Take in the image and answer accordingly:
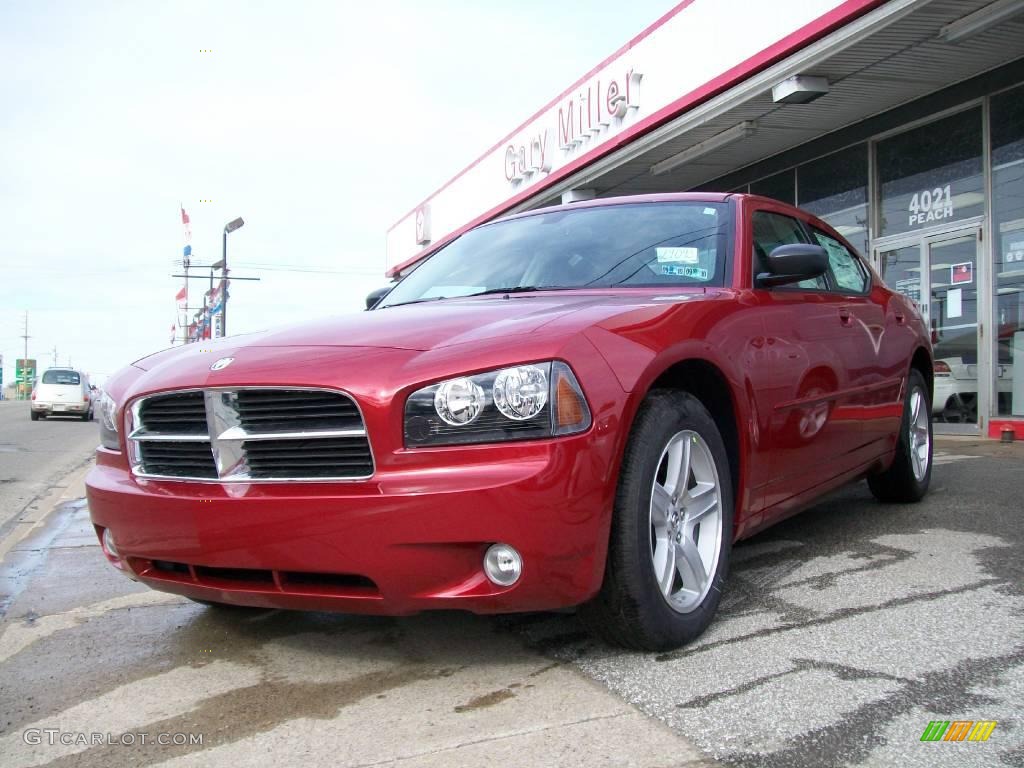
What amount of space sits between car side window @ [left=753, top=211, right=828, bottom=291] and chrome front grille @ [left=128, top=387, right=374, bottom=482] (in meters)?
1.84

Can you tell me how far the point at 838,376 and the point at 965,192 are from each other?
6606 mm

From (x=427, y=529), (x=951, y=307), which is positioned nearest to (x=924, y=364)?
(x=427, y=529)

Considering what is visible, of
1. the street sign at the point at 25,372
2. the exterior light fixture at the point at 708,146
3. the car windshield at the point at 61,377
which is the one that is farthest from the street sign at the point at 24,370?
the exterior light fixture at the point at 708,146

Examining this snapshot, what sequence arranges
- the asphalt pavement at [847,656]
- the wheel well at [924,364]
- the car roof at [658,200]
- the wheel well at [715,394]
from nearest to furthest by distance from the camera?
the asphalt pavement at [847,656]
the wheel well at [715,394]
the car roof at [658,200]
the wheel well at [924,364]

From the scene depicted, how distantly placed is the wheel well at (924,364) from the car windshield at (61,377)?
25055 mm

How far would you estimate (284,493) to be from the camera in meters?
2.46

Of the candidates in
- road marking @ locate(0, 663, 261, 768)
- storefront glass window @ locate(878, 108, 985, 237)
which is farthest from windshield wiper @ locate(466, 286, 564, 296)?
storefront glass window @ locate(878, 108, 985, 237)

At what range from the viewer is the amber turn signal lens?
2.37 metres

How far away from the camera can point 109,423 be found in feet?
10.2

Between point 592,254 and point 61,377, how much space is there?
25947 millimetres

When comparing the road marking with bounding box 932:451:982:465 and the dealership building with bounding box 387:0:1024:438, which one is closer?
the road marking with bounding box 932:451:982:465

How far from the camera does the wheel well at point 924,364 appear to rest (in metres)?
5.12

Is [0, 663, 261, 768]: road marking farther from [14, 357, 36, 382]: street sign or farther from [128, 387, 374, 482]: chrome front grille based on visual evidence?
[14, 357, 36, 382]: street sign

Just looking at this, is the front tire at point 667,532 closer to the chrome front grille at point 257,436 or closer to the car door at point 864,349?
the chrome front grille at point 257,436
